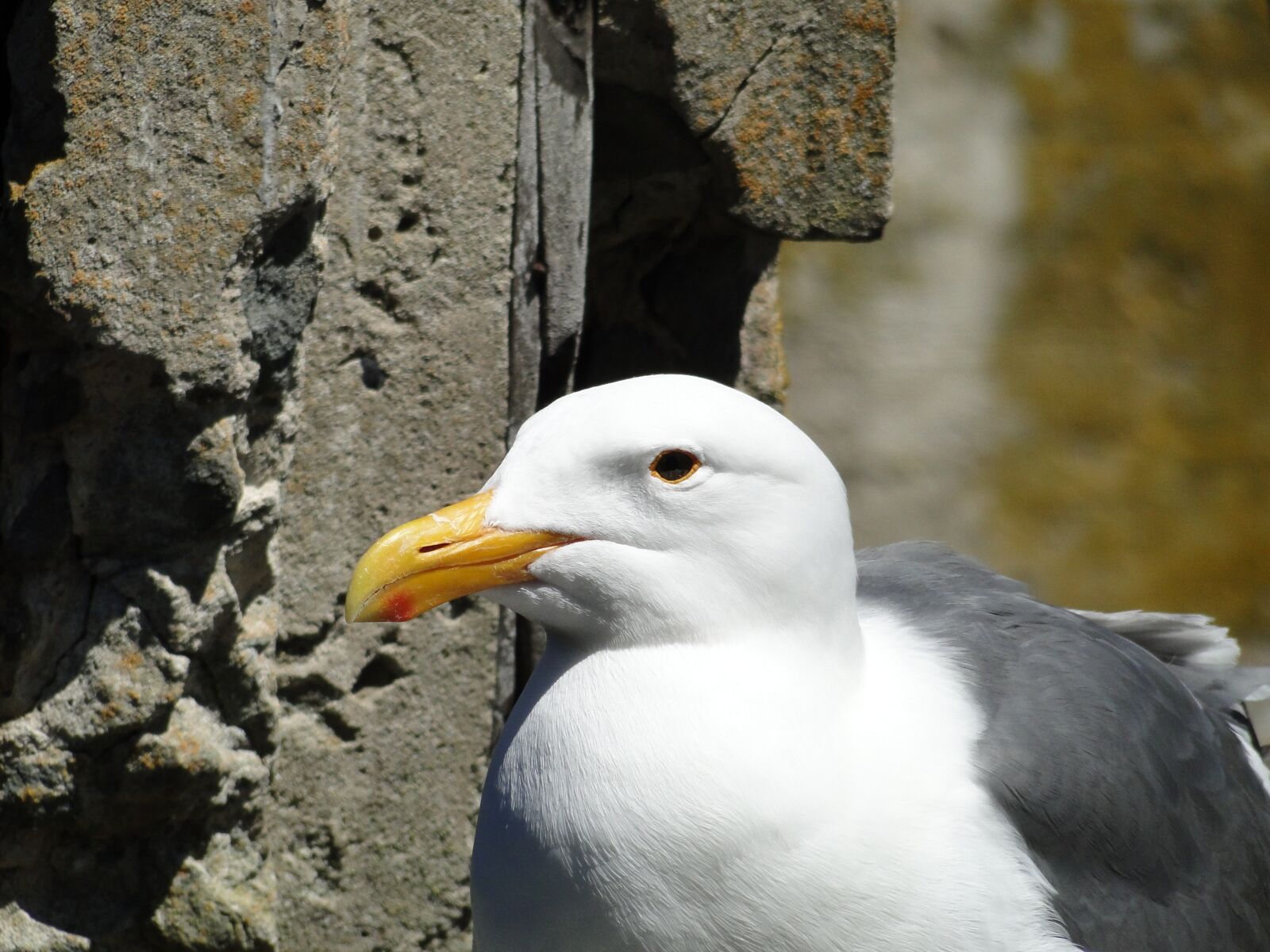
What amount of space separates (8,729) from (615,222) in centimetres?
144

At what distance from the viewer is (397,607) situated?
1.78m

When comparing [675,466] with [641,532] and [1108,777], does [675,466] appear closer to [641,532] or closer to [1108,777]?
[641,532]

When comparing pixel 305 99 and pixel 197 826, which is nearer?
pixel 305 99

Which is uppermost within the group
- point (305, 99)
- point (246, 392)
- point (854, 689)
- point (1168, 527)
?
point (305, 99)

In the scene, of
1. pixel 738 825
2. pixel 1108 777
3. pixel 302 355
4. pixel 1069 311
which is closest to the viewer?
pixel 738 825

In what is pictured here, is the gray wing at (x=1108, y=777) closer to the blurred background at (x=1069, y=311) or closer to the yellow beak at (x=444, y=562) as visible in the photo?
the yellow beak at (x=444, y=562)

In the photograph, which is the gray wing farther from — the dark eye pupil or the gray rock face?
the gray rock face

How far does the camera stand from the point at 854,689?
1851 mm

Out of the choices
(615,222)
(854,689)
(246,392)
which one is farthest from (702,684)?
(615,222)

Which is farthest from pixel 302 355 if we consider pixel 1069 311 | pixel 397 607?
pixel 1069 311

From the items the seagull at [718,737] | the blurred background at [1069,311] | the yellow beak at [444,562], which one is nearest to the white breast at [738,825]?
the seagull at [718,737]

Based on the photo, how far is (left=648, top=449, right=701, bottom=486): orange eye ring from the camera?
175 cm

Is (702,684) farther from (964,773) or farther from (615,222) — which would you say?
(615,222)

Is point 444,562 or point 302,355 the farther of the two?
point 302,355
